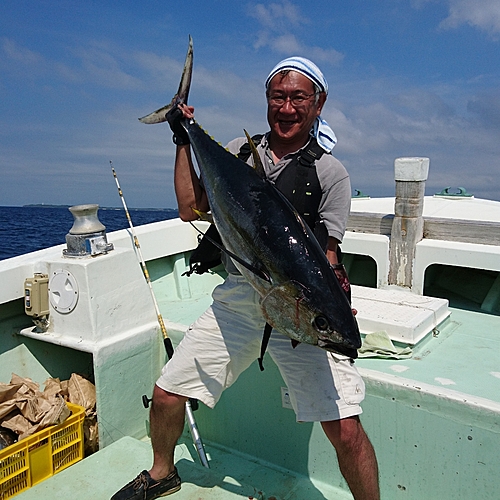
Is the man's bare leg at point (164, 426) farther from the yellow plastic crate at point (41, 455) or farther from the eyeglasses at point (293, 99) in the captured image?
the eyeglasses at point (293, 99)

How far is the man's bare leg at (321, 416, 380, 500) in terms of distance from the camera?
84.0 inches

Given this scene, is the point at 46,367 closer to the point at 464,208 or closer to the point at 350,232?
the point at 350,232

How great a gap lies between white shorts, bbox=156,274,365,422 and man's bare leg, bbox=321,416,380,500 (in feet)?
0.30

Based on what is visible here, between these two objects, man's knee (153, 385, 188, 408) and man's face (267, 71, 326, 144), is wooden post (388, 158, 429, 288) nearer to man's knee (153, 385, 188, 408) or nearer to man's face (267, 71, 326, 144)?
man's face (267, 71, 326, 144)

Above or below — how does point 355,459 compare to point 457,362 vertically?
below

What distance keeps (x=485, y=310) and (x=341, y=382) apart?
2.66 metres

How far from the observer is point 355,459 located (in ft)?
7.01

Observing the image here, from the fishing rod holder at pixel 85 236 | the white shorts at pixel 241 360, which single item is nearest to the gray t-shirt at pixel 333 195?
the white shorts at pixel 241 360

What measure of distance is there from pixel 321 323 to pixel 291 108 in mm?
1008

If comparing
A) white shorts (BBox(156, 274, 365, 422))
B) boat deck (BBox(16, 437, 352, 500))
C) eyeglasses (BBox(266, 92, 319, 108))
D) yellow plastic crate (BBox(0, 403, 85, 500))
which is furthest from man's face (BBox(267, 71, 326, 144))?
yellow plastic crate (BBox(0, 403, 85, 500))

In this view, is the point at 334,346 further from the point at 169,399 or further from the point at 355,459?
the point at 169,399

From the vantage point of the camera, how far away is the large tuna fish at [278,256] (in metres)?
A: 1.77

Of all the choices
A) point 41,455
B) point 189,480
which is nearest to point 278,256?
point 189,480

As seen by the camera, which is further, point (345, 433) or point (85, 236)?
point (85, 236)
